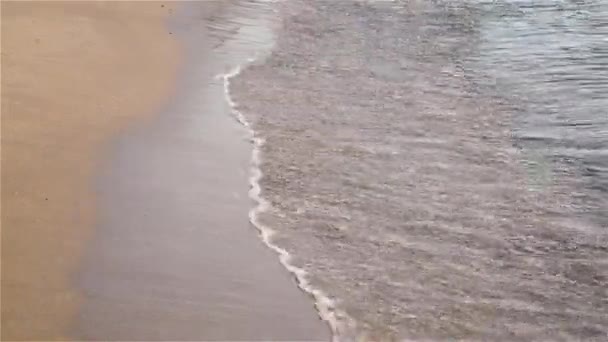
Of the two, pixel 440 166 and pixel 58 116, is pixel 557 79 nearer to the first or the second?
pixel 440 166

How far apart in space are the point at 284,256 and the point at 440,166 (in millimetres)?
1355

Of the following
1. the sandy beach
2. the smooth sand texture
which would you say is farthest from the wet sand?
the smooth sand texture

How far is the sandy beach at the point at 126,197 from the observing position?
3.99 metres

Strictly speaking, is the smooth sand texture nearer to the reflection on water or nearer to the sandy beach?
the sandy beach

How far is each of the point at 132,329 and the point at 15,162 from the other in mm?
1589

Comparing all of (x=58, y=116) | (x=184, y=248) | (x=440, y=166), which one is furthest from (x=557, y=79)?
(x=58, y=116)

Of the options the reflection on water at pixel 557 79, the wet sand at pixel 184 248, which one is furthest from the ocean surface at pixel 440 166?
the wet sand at pixel 184 248

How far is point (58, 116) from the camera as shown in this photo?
5.49 metres

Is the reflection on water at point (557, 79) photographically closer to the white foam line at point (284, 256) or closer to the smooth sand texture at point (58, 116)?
the white foam line at point (284, 256)

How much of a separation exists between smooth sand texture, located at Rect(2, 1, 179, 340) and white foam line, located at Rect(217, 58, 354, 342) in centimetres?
81

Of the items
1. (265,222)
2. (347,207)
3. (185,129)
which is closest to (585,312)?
(347,207)

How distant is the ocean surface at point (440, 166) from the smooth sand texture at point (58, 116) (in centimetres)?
82

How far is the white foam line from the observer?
403 cm

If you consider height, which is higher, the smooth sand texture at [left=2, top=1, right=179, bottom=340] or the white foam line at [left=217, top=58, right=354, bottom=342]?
the smooth sand texture at [left=2, top=1, right=179, bottom=340]
